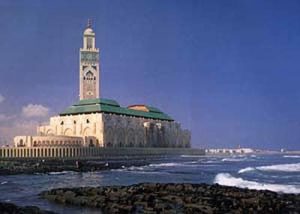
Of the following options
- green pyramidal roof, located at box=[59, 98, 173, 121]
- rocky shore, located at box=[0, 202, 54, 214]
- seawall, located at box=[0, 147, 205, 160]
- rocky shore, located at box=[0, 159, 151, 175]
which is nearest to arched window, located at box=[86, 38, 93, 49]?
green pyramidal roof, located at box=[59, 98, 173, 121]

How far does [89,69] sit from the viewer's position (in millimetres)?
146500

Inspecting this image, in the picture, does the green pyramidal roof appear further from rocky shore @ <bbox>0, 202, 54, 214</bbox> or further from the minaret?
rocky shore @ <bbox>0, 202, 54, 214</bbox>

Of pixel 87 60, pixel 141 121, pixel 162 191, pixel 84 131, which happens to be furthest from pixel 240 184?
pixel 87 60

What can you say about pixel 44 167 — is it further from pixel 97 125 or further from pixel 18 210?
pixel 97 125

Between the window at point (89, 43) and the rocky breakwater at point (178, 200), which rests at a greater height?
the window at point (89, 43)

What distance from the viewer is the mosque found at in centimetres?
10869

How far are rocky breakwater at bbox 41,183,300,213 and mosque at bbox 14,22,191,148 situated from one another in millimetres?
70486

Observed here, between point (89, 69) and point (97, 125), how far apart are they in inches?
1384

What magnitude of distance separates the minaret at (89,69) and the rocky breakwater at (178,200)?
11927 centimetres

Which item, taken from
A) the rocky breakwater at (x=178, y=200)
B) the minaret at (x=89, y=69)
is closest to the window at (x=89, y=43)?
the minaret at (x=89, y=69)

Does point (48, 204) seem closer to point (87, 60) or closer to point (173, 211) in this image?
point (173, 211)

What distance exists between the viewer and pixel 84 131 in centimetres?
11894

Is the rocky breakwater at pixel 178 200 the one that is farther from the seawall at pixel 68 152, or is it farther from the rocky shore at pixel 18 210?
the seawall at pixel 68 152

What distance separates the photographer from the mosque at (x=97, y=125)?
109 m
